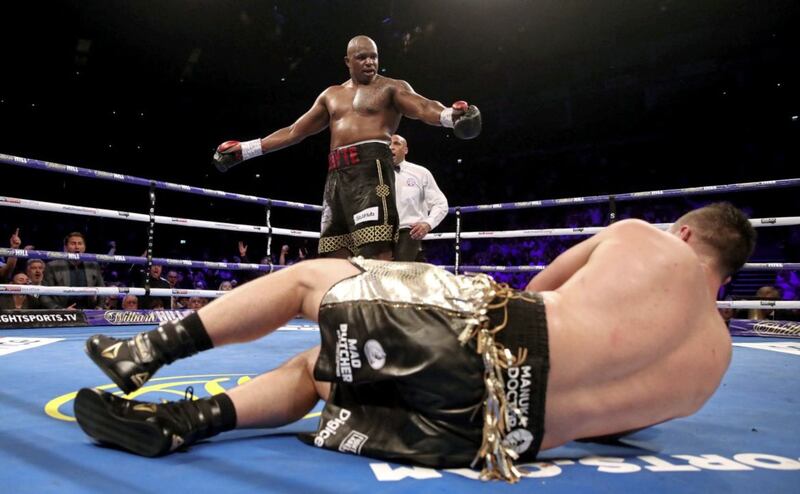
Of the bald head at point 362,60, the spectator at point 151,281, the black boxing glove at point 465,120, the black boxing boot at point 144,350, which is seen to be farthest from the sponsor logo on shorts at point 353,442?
the spectator at point 151,281

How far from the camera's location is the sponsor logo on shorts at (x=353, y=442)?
1.11m

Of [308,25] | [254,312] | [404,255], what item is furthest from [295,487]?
[308,25]

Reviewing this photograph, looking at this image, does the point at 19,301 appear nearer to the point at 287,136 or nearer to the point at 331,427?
the point at 287,136

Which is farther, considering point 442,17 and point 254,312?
point 442,17

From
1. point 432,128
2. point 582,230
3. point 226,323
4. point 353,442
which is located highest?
point 432,128

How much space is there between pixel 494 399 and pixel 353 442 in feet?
1.05

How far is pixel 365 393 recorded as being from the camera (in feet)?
3.76

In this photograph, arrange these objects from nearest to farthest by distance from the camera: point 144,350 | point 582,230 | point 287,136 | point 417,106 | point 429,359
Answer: point 429,359, point 144,350, point 417,106, point 287,136, point 582,230

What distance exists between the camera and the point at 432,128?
37.8ft

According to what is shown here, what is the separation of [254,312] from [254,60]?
28.1 ft

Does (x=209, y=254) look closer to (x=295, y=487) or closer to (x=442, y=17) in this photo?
(x=442, y=17)

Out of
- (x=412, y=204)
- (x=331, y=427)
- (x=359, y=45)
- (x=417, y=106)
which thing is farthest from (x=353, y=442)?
(x=412, y=204)

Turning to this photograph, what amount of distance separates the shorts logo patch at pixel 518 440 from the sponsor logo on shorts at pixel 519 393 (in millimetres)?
17

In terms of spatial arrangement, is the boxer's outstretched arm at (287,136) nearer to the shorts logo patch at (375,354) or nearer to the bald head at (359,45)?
the bald head at (359,45)
